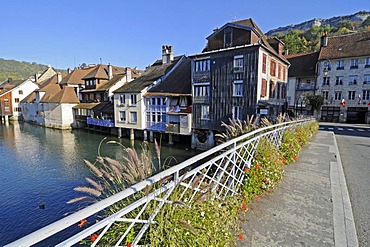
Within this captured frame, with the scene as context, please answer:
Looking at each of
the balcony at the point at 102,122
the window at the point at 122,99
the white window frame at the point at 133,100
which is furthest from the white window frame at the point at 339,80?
the balcony at the point at 102,122

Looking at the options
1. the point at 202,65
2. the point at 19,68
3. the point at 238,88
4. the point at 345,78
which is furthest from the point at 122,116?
the point at 19,68

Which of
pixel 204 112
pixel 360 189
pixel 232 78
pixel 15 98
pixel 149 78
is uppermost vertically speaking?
pixel 149 78

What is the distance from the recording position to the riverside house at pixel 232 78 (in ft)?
61.7

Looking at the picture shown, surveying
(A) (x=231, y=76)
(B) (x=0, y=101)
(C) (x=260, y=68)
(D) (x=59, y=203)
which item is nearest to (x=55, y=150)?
(D) (x=59, y=203)

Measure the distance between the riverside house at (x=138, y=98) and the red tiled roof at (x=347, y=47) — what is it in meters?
25.9

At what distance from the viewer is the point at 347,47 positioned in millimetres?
34906

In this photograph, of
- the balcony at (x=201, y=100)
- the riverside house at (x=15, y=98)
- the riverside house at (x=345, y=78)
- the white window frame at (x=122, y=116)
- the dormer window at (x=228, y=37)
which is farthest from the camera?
the riverside house at (x=15, y=98)

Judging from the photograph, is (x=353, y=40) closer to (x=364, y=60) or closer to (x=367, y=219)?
(x=364, y=60)

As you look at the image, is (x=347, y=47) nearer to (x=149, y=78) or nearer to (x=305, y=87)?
(x=305, y=87)

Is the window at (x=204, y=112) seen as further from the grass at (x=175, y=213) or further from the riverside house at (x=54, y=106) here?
the riverside house at (x=54, y=106)

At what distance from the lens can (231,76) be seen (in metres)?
20.0

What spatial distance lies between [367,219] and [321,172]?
7.67 feet

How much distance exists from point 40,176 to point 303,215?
17555 millimetres

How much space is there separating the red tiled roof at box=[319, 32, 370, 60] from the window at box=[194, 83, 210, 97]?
26415 mm
